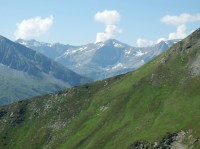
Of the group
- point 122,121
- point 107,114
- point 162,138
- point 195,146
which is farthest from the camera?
point 107,114

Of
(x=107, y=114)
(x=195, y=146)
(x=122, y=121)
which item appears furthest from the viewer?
(x=107, y=114)

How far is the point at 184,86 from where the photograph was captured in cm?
18075

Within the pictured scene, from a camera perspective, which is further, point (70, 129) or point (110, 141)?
point (70, 129)

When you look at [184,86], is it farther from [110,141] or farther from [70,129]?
[70,129]

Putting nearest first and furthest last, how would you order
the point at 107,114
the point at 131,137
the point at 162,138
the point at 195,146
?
1. the point at 195,146
2. the point at 162,138
3. the point at 131,137
4. the point at 107,114

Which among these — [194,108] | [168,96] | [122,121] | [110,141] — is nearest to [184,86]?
[168,96]

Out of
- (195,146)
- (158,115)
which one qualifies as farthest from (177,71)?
(195,146)

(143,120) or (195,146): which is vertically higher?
(143,120)

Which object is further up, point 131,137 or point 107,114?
point 107,114

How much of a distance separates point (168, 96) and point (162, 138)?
35.3m

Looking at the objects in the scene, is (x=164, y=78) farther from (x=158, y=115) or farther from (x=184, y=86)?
(x=158, y=115)

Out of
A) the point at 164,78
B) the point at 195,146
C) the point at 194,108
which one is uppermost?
the point at 164,78

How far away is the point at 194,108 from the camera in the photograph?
530ft

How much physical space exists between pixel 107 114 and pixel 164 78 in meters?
35.6
